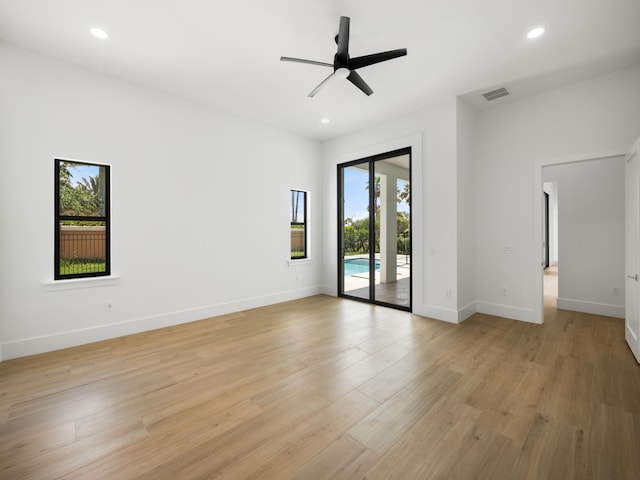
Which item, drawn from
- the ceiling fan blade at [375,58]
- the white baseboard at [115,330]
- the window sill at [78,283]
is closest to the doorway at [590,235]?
the ceiling fan blade at [375,58]

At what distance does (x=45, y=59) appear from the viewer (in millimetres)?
3238

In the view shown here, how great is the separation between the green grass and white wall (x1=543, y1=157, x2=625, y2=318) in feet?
23.0

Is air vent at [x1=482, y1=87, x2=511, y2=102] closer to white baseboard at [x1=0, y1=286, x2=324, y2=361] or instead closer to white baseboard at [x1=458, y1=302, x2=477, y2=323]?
white baseboard at [x1=458, y1=302, x2=477, y2=323]

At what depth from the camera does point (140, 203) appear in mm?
3881

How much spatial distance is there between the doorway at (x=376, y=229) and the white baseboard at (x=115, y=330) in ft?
6.09

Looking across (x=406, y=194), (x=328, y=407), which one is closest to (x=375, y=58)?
(x=406, y=194)

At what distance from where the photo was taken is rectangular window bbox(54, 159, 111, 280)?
11.1 ft

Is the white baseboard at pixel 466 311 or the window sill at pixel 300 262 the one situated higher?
the window sill at pixel 300 262

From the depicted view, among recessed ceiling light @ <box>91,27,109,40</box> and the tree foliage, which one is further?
the tree foliage

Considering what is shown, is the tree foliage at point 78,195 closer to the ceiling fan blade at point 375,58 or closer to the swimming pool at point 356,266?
the ceiling fan blade at point 375,58

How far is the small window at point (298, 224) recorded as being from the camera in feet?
19.4

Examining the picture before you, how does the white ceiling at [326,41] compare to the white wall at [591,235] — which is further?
the white wall at [591,235]

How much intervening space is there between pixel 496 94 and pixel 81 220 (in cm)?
581

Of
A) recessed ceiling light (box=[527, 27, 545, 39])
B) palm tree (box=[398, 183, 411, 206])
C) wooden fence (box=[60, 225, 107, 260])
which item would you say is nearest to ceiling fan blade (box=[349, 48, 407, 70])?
recessed ceiling light (box=[527, 27, 545, 39])
